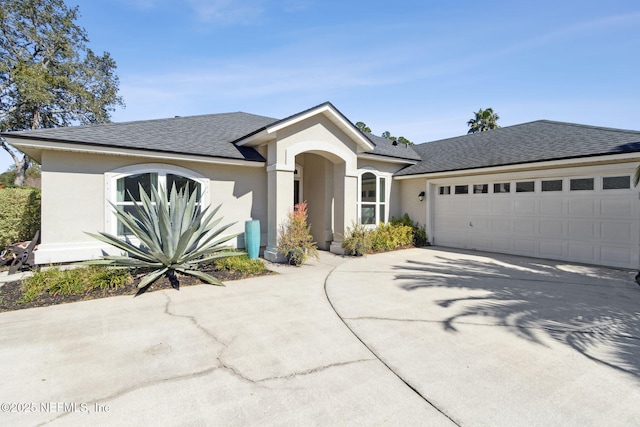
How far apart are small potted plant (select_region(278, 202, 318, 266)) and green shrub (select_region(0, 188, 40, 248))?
25.4 ft

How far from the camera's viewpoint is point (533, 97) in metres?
11.2

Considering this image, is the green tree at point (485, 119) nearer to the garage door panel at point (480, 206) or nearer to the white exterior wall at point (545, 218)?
the white exterior wall at point (545, 218)

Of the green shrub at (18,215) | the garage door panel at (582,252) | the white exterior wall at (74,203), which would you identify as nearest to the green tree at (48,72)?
the green shrub at (18,215)

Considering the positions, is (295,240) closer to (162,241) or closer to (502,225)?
(162,241)

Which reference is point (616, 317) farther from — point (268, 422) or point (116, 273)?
point (116, 273)

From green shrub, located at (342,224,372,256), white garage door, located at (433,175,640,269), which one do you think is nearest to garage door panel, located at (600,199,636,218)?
white garage door, located at (433,175,640,269)

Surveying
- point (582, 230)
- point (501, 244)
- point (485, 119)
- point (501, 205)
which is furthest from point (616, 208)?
point (485, 119)

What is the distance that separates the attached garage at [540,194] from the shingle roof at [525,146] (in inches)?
1.3

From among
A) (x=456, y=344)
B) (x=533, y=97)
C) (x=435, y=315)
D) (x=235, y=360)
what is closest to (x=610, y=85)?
(x=533, y=97)

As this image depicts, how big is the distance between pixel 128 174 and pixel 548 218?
13.3 meters

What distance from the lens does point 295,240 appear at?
910 cm

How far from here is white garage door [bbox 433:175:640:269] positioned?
876 centimetres

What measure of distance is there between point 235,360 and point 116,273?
15.2ft

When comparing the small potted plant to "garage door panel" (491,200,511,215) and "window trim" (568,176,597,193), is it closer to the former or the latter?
"garage door panel" (491,200,511,215)
